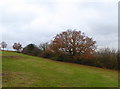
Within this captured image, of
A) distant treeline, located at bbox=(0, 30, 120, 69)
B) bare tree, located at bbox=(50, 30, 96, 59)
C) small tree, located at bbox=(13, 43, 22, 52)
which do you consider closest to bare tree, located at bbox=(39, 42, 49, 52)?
distant treeline, located at bbox=(0, 30, 120, 69)

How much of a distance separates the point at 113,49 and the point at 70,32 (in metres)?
9.65

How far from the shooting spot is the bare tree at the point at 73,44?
87.3 feet

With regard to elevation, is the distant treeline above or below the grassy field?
above

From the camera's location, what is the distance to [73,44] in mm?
27125

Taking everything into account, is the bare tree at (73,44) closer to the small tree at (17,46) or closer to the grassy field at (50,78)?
the grassy field at (50,78)

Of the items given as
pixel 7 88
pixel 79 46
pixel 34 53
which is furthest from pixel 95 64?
pixel 7 88

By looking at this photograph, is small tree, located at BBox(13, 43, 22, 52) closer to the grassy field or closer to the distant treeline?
the distant treeline

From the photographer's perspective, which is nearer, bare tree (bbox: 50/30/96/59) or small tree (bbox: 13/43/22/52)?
bare tree (bbox: 50/30/96/59)

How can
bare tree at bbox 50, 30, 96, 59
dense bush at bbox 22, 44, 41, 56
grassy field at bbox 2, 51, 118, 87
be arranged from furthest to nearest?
dense bush at bbox 22, 44, 41, 56 < bare tree at bbox 50, 30, 96, 59 < grassy field at bbox 2, 51, 118, 87

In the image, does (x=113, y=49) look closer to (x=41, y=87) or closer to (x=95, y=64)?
(x=95, y=64)

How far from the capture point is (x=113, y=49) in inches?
920

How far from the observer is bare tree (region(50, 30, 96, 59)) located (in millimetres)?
26617

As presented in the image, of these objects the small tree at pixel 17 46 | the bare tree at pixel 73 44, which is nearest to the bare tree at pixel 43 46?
the bare tree at pixel 73 44

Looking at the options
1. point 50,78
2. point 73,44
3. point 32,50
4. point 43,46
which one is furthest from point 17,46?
point 50,78
